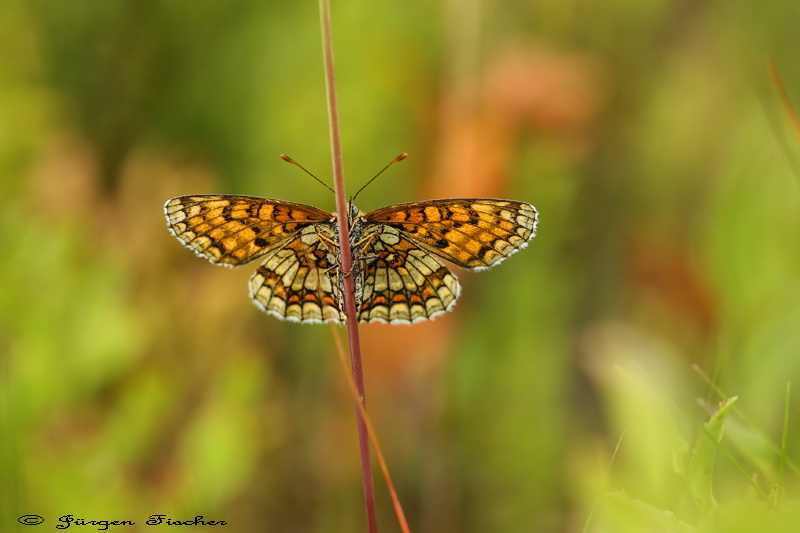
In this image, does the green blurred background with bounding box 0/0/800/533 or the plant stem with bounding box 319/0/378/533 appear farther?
the green blurred background with bounding box 0/0/800/533

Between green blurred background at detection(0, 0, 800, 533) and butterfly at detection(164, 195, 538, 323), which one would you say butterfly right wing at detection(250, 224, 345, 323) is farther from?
green blurred background at detection(0, 0, 800, 533)

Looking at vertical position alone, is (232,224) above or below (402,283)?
above

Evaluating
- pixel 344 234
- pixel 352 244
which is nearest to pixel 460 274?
pixel 352 244

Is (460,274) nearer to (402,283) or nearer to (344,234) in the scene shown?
(402,283)

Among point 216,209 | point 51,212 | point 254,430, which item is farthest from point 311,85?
point 216,209

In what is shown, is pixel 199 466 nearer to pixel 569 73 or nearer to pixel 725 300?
pixel 725 300

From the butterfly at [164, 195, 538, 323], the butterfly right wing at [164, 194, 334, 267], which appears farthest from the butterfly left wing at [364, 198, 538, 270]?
the butterfly right wing at [164, 194, 334, 267]

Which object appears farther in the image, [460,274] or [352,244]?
[460,274]
